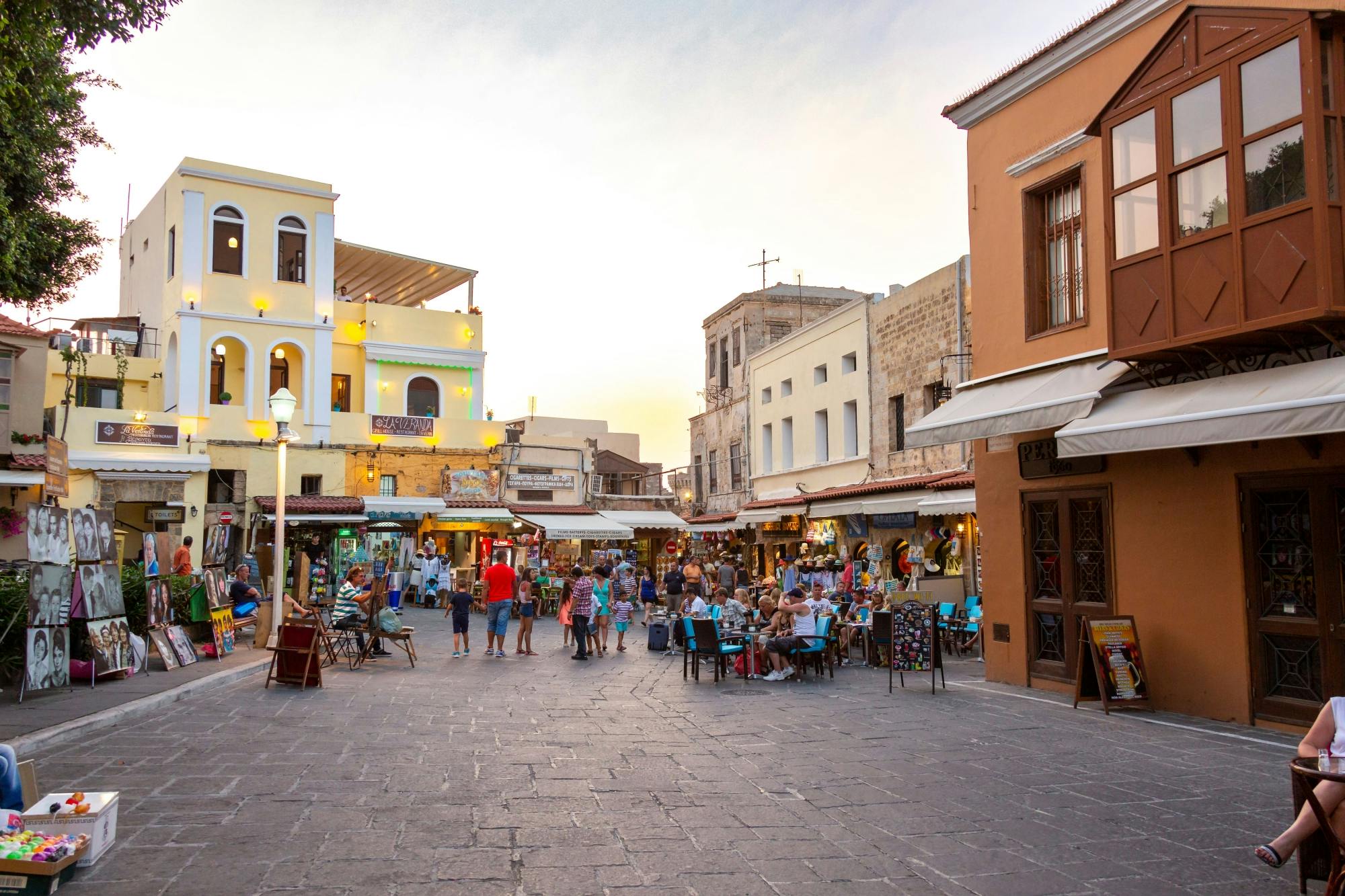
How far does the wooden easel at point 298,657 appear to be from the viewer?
11906 millimetres

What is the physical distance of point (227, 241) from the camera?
91.2 feet

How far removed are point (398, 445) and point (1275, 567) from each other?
24474 mm

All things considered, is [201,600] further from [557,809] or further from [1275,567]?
[1275,567]

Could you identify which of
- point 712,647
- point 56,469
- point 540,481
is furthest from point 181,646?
point 540,481

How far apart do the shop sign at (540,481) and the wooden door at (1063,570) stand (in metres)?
21.7

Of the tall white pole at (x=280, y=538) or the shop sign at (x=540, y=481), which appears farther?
the shop sign at (x=540, y=481)

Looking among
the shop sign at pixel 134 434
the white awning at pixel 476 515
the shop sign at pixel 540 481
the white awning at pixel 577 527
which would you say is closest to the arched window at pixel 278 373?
the shop sign at pixel 134 434

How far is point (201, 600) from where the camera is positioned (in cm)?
1419

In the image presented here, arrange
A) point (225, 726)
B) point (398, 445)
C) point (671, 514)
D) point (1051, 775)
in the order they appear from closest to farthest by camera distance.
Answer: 1. point (1051, 775)
2. point (225, 726)
3. point (398, 445)
4. point (671, 514)

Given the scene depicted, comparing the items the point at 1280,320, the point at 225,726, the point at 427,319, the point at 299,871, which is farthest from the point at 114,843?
the point at 427,319

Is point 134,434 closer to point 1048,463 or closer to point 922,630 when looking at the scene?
point 922,630

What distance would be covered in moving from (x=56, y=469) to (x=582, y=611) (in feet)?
28.2

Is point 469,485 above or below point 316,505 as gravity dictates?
above

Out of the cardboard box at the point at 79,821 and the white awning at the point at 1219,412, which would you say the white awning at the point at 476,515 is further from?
the cardboard box at the point at 79,821
